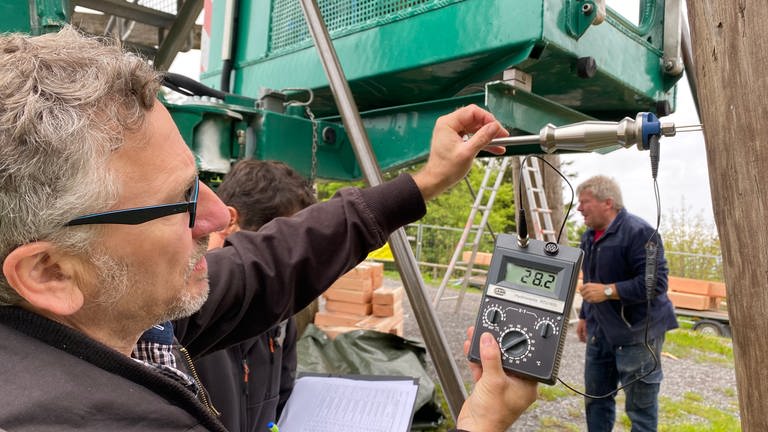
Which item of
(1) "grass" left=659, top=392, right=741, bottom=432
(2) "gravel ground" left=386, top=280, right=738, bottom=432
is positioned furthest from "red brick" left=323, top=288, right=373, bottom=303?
(1) "grass" left=659, top=392, right=741, bottom=432

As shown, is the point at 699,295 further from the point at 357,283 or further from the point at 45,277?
the point at 45,277

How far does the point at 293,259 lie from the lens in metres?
1.26

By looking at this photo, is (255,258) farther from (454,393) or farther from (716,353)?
(716,353)

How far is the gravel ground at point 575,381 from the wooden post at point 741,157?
2875 mm

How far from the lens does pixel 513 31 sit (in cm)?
159

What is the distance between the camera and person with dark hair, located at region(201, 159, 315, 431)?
4.49ft

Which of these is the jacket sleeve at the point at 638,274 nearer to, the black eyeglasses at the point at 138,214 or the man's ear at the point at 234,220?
the man's ear at the point at 234,220

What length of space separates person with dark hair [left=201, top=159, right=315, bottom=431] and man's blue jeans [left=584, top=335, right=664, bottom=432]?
2.21 meters

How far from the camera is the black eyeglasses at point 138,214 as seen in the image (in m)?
0.73

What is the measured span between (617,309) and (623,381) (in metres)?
0.45

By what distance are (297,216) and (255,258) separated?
5.7 inches

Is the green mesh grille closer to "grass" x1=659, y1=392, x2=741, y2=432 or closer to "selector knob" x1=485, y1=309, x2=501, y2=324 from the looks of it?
"selector knob" x1=485, y1=309, x2=501, y2=324

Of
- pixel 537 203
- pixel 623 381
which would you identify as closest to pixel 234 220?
pixel 623 381

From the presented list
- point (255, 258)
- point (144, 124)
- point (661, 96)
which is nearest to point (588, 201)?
point (661, 96)
